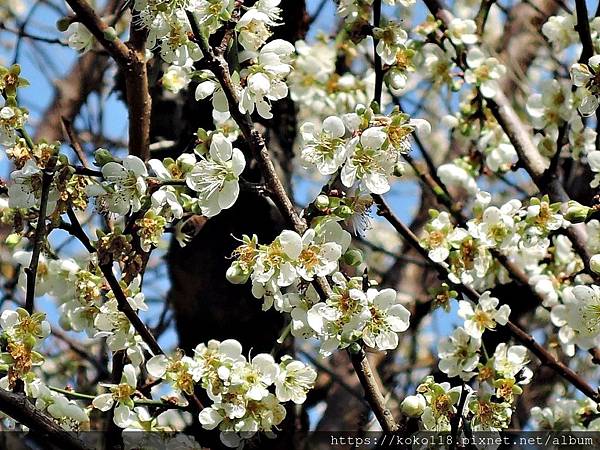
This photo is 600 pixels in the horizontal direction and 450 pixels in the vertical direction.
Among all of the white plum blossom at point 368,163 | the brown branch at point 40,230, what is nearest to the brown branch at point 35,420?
the brown branch at point 40,230

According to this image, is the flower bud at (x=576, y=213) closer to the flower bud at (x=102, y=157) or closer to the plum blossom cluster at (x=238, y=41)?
the plum blossom cluster at (x=238, y=41)

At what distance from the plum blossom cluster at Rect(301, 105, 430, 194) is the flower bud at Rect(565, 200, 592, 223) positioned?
410mm

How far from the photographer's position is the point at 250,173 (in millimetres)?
2172

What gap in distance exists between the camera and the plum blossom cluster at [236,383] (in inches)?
58.4

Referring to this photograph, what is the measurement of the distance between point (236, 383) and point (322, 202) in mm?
370

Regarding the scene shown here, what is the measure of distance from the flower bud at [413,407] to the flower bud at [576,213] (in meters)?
0.50

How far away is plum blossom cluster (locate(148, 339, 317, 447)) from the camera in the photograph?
1482 millimetres

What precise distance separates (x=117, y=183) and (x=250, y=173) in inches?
29.7

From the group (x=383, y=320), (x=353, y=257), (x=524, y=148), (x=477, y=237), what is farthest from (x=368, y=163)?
(x=524, y=148)

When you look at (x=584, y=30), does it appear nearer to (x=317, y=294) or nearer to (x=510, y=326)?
(x=510, y=326)

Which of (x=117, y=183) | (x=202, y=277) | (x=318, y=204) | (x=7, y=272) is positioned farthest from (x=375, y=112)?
(x=7, y=272)

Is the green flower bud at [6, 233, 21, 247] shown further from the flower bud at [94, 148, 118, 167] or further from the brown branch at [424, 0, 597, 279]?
the brown branch at [424, 0, 597, 279]

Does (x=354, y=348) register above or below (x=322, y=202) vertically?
below

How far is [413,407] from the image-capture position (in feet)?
4.86
